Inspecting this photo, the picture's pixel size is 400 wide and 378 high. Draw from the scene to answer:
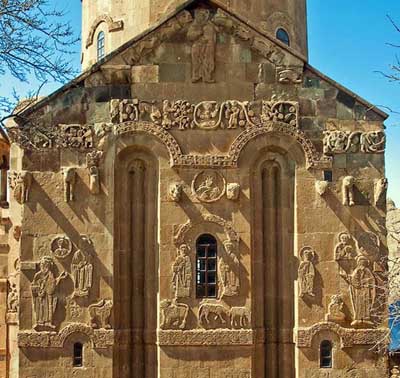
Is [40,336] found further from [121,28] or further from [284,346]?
[121,28]

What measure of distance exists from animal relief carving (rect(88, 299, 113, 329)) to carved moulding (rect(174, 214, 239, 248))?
6.89 ft

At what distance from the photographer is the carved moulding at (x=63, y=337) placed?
59.8ft

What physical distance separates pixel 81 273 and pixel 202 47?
5938 millimetres

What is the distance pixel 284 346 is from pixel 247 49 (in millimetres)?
7006

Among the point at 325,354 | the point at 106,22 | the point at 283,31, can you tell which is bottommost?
the point at 325,354

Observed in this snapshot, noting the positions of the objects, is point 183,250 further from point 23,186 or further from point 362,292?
point 362,292

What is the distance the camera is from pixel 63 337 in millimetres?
18250

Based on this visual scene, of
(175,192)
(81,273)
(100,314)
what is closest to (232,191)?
(175,192)

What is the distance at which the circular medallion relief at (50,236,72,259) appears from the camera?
725 inches

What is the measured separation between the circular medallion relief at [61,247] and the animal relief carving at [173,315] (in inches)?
95.9

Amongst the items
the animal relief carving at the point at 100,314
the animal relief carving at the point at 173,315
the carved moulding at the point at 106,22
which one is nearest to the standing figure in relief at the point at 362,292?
the animal relief carving at the point at 173,315

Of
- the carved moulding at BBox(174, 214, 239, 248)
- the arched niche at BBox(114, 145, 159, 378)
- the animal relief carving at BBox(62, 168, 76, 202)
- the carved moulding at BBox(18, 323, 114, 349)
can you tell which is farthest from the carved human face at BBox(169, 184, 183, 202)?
the carved moulding at BBox(18, 323, 114, 349)

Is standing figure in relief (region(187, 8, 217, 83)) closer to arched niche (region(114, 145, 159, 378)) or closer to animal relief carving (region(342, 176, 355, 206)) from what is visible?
arched niche (region(114, 145, 159, 378))

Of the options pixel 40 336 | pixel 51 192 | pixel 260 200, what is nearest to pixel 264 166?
pixel 260 200
